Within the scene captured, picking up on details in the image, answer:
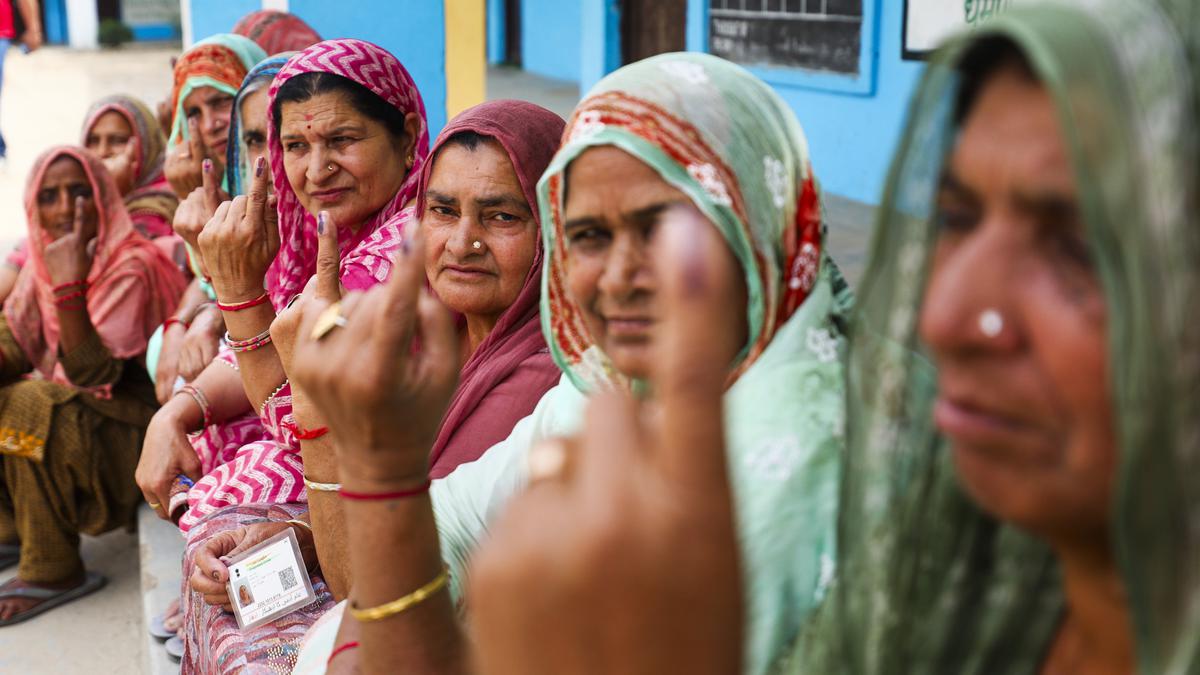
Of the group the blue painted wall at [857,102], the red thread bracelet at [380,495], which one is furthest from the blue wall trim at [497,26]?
the red thread bracelet at [380,495]

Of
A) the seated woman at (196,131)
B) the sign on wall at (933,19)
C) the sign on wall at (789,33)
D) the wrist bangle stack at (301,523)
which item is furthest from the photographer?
the sign on wall at (789,33)

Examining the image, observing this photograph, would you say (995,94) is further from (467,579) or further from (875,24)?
(875,24)

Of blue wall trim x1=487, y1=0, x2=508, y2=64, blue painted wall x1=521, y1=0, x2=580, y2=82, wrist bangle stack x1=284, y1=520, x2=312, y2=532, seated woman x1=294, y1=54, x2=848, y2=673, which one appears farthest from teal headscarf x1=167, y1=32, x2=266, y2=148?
blue wall trim x1=487, y1=0, x2=508, y2=64

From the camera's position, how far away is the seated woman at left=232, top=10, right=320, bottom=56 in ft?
16.0

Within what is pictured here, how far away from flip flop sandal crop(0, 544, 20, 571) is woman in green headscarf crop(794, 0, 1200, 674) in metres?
4.47

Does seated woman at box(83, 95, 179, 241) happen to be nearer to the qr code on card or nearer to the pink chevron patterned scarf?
the pink chevron patterned scarf

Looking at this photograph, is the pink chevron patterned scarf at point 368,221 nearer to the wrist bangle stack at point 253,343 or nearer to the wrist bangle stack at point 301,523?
the wrist bangle stack at point 253,343

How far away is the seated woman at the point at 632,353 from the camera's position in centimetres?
→ 131

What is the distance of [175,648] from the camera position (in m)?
3.29

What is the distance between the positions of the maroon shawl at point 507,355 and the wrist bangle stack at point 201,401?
4.18ft

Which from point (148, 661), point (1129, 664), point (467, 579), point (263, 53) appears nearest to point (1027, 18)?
point (1129, 664)

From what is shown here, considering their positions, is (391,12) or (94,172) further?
(391,12)

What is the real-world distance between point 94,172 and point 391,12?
1.80 metres

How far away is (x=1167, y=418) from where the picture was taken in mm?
733
